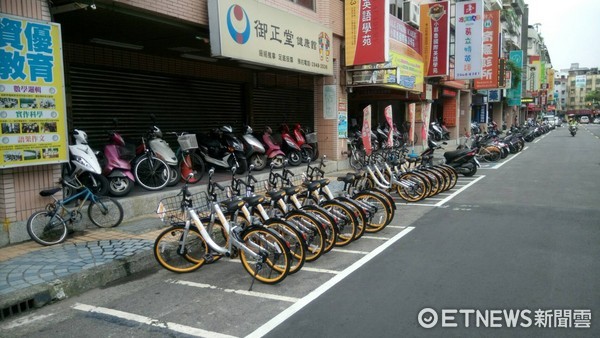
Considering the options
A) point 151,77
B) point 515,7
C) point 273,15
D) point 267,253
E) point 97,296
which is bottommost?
point 97,296

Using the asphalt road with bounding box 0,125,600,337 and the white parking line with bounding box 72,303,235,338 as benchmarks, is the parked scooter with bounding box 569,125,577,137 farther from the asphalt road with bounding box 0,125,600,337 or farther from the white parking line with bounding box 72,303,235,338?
the white parking line with bounding box 72,303,235,338

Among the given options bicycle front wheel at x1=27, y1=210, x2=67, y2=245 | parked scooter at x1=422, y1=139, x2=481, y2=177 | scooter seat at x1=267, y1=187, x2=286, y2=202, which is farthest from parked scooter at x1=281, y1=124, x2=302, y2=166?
bicycle front wheel at x1=27, y1=210, x2=67, y2=245

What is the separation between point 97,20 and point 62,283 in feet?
17.3

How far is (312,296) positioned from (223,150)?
7.28 meters

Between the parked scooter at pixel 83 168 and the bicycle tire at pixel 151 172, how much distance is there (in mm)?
990

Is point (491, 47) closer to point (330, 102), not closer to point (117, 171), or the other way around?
point (330, 102)

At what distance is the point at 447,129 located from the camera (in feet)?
94.0

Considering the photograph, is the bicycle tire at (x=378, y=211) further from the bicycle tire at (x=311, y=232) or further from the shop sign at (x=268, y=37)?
the shop sign at (x=268, y=37)

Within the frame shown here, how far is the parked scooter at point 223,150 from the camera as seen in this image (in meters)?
11.2

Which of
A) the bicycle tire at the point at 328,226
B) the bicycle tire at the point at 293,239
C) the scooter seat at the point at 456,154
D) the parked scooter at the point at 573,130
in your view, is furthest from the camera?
the parked scooter at the point at 573,130

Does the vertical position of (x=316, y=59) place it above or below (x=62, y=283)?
above

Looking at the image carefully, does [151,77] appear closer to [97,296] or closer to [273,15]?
[273,15]

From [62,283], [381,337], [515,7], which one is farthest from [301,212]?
[515,7]

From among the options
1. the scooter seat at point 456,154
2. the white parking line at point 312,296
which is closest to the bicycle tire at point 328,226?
the white parking line at point 312,296
